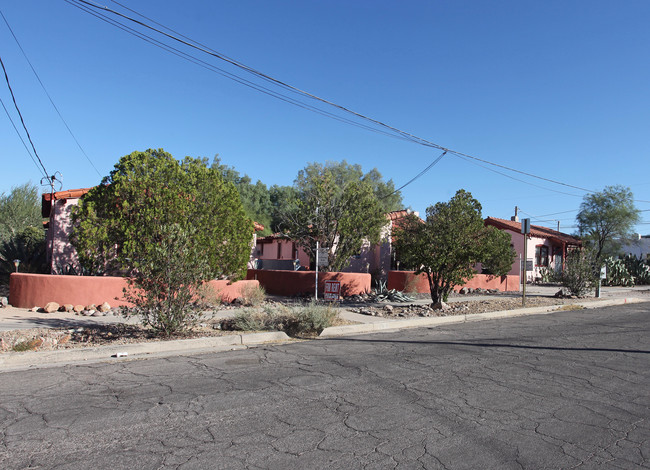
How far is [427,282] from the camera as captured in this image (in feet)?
73.8

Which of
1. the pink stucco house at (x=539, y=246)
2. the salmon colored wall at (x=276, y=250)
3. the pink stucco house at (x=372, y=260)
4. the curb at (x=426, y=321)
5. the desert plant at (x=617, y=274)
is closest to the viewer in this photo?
the curb at (x=426, y=321)

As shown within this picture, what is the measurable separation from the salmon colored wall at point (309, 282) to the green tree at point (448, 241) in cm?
387

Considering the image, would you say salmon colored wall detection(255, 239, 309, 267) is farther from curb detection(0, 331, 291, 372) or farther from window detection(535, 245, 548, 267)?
curb detection(0, 331, 291, 372)

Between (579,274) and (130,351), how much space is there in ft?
67.2

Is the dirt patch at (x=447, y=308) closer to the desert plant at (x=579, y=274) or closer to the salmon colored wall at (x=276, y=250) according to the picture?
the desert plant at (x=579, y=274)

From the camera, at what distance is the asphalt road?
156 inches

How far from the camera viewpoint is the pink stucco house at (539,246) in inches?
1406

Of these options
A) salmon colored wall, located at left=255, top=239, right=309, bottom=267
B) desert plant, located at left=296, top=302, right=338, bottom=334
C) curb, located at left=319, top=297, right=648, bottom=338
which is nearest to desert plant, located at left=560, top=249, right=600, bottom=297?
curb, located at left=319, top=297, right=648, bottom=338

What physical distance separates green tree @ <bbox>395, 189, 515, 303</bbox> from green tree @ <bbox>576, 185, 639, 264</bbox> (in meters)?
26.2

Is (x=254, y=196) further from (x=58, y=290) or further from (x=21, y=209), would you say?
(x=58, y=290)

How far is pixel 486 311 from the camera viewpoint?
51.7ft

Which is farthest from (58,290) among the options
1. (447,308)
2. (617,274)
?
(617,274)

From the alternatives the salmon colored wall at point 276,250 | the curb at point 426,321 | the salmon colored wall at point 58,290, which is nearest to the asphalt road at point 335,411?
the curb at point 426,321

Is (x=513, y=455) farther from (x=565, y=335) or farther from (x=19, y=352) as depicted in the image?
(x=565, y=335)
